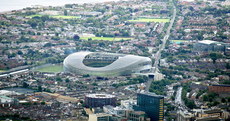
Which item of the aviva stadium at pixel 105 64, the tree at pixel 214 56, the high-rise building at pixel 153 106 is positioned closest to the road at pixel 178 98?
the high-rise building at pixel 153 106

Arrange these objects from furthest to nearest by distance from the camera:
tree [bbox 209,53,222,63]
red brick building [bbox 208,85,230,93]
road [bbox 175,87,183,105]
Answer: tree [bbox 209,53,222,63], red brick building [bbox 208,85,230,93], road [bbox 175,87,183,105]

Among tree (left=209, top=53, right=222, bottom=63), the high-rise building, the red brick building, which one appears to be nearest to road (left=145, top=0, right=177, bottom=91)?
tree (left=209, top=53, right=222, bottom=63)

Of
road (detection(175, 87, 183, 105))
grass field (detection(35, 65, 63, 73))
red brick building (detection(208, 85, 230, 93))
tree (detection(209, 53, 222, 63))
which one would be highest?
red brick building (detection(208, 85, 230, 93))

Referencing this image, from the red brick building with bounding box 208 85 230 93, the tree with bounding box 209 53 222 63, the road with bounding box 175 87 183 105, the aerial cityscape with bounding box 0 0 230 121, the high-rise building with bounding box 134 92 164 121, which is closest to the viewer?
the high-rise building with bounding box 134 92 164 121

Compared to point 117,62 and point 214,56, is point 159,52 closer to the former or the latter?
point 214,56

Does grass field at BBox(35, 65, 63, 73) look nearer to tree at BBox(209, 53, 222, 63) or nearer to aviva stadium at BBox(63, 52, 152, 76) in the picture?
aviva stadium at BBox(63, 52, 152, 76)

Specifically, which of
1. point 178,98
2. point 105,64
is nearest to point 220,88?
point 178,98

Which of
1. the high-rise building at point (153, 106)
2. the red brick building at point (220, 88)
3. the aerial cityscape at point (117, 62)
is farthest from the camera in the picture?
the red brick building at point (220, 88)

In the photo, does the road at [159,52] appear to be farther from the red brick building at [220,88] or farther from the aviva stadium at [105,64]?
the red brick building at [220,88]
